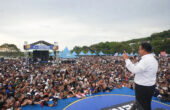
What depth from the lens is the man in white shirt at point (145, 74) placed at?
1.84m

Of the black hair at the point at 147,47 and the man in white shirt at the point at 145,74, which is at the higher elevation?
the black hair at the point at 147,47

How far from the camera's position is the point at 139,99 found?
2.03m

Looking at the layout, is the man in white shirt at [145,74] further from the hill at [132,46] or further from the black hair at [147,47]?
the hill at [132,46]

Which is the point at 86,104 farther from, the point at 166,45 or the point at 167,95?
the point at 166,45

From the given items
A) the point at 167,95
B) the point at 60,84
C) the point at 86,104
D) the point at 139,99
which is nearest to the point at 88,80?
the point at 60,84

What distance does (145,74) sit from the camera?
1873 mm

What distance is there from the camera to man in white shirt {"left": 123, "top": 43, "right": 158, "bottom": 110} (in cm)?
184

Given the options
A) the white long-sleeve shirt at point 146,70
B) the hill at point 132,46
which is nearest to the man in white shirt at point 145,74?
the white long-sleeve shirt at point 146,70

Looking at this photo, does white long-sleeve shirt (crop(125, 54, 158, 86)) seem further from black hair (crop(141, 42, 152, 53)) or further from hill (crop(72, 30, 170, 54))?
hill (crop(72, 30, 170, 54))

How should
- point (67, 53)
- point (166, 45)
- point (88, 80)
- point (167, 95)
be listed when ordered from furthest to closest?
point (166, 45) < point (67, 53) < point (88, 80) < point (167, 95)

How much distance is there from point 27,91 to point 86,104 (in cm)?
417

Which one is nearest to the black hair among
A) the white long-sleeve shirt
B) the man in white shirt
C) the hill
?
the man in white shirt

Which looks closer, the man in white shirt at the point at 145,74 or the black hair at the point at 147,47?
the man in white shirt at the point at 145,74

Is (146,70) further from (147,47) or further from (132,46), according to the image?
(132,46)
